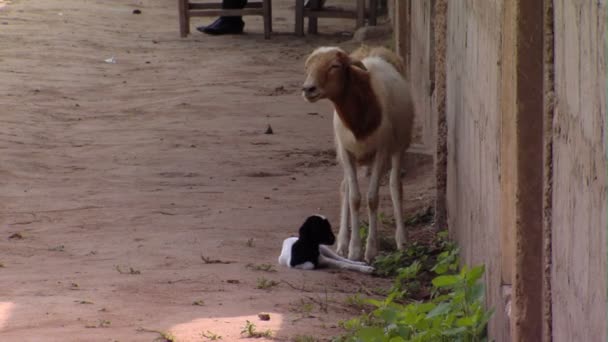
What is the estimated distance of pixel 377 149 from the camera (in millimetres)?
7035

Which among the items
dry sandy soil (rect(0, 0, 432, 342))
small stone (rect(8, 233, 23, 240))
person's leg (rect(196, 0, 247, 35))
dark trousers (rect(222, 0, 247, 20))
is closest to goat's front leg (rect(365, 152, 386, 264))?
dry sandy soil (rect(0, 0, 432, 342))

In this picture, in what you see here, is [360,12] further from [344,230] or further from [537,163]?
[537,163]

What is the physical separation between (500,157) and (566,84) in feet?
3.99

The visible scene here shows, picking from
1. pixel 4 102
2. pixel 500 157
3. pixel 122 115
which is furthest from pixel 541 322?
pixel 4 102

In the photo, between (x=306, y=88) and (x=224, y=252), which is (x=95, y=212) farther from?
(x=306, y=88)

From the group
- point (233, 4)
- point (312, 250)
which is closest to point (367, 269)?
point (312, 250)

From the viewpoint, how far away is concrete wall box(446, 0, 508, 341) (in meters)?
4.57

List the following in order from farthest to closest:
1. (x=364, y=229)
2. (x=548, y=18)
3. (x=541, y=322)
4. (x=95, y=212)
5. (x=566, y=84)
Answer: (x=95, y=212) < (x=364, y=229) < (x=541, y=322) < (x=548, y=18) < (x=566, y=84)

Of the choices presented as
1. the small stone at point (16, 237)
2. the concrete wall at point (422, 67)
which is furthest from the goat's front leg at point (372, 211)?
the small stone at point (16, 237)

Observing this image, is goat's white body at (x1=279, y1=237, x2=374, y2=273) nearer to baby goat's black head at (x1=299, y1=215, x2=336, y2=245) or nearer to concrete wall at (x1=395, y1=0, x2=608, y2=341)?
baby goat's black head at (x1=299, y1=215, x2=336, y2=245)

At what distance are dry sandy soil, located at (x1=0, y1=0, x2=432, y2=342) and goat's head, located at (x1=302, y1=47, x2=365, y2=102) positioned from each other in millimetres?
1070

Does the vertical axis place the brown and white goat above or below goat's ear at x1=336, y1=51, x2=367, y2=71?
below

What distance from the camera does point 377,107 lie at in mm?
6957

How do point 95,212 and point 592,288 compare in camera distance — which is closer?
point 592,288
